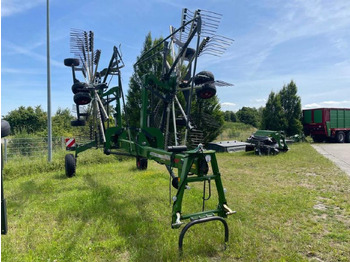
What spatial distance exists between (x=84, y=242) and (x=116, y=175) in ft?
14.7

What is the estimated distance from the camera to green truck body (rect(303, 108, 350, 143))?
69.7ft

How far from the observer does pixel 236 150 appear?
598 inches

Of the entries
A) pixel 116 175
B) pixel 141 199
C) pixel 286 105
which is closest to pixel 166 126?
pixel 141 199

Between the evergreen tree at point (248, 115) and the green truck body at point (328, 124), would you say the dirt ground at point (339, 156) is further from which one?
the evergreen tree at point (248, 115)

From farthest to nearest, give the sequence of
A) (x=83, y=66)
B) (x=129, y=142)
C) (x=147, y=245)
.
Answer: (x=83, y=66)
(x=129, y=142)
(x=147, y=245)

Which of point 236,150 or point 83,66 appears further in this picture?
point 236,150

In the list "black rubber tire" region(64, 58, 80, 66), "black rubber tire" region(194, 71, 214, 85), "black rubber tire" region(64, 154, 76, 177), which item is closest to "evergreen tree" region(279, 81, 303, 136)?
"black rubber tire" region(64, 154, 76, 177)

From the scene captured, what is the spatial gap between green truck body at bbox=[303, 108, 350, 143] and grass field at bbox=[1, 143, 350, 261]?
48.7 feet

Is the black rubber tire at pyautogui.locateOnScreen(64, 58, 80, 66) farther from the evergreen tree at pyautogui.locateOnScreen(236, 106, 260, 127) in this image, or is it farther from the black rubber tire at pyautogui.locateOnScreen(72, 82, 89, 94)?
the evergreen tree at pyautogui.locateOnScreen(236, 106, 260, 127)

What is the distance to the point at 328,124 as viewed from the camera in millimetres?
21250

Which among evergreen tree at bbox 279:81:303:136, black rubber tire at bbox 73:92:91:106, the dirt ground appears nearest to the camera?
black rubber tire at bbox 73:92:91:106

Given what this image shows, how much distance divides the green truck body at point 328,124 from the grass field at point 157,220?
14.8m

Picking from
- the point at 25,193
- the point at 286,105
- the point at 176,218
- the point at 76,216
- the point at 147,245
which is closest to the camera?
the point at 176,218

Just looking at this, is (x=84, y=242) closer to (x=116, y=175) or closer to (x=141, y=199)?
(x=141, y=199)
